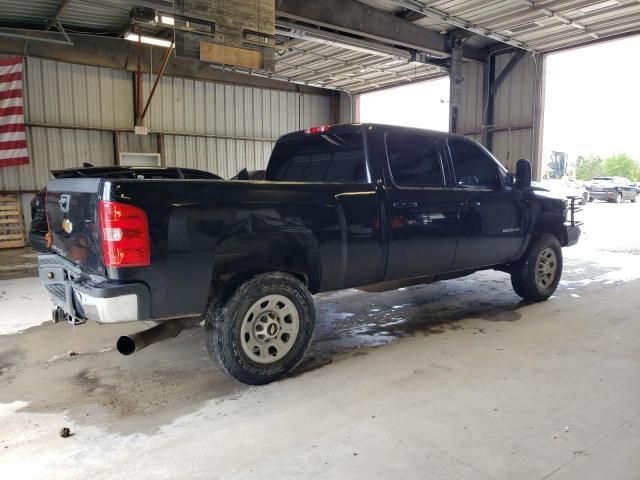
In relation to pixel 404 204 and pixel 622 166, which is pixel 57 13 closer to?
pixel 404 204

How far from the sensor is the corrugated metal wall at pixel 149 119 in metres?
11.9

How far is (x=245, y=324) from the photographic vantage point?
3.20 metres

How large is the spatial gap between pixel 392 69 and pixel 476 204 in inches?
418

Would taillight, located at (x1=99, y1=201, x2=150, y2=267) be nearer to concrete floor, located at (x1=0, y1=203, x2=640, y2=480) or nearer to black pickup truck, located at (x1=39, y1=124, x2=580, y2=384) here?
black pickup truck, located at (x1=39, y1=124, x2=580, y2=384)

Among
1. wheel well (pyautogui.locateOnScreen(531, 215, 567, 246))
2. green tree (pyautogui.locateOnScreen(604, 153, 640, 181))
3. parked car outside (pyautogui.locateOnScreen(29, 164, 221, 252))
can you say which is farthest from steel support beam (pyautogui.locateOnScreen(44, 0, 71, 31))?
green tree (pyautogui.locateOnScreen(604, 153, 640, 181))

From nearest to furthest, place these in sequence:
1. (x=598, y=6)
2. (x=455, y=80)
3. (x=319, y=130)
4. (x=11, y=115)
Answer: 1. (x=319, y=130)
2. (x=598, y=6)
3. (x=11, y=115)
4. (x=455, y=80)

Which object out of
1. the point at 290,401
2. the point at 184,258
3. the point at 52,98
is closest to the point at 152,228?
the point at 184,258

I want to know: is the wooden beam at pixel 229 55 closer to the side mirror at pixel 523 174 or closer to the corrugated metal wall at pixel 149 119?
the side mirror at pixel 523 174

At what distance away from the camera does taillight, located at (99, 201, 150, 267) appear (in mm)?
2611

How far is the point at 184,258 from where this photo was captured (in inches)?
111

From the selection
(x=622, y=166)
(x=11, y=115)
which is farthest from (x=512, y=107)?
(x=622, y=166)

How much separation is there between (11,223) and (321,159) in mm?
10588

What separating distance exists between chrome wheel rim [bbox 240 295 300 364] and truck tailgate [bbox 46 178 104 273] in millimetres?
1030

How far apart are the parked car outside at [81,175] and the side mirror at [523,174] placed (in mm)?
3936
